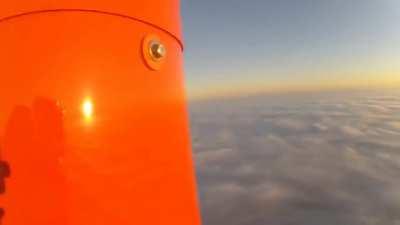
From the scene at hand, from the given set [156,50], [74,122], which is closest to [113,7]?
[156,50]

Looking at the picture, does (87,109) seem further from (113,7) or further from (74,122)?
(113,7)

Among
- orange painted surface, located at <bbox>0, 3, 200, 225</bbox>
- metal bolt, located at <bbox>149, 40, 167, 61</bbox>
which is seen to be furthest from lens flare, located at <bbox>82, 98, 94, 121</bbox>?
metal bolt, located at <bbox>149, 40, 167, 61</bbox>

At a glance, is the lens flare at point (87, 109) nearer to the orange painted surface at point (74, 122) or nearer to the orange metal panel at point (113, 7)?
the orange painted surface at point (74, 122)

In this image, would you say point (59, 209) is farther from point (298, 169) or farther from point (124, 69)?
point (298, 169)

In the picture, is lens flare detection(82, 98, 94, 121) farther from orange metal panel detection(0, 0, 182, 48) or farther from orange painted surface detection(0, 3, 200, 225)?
orange metal panel detection(0, 0, 182, 48)

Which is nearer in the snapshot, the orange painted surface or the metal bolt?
the orange painted surface

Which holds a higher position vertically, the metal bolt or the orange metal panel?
the orange metal panel

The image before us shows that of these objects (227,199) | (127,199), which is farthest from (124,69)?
(227,199)

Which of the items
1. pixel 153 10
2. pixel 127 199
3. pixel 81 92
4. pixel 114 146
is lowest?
pixel 127 199
